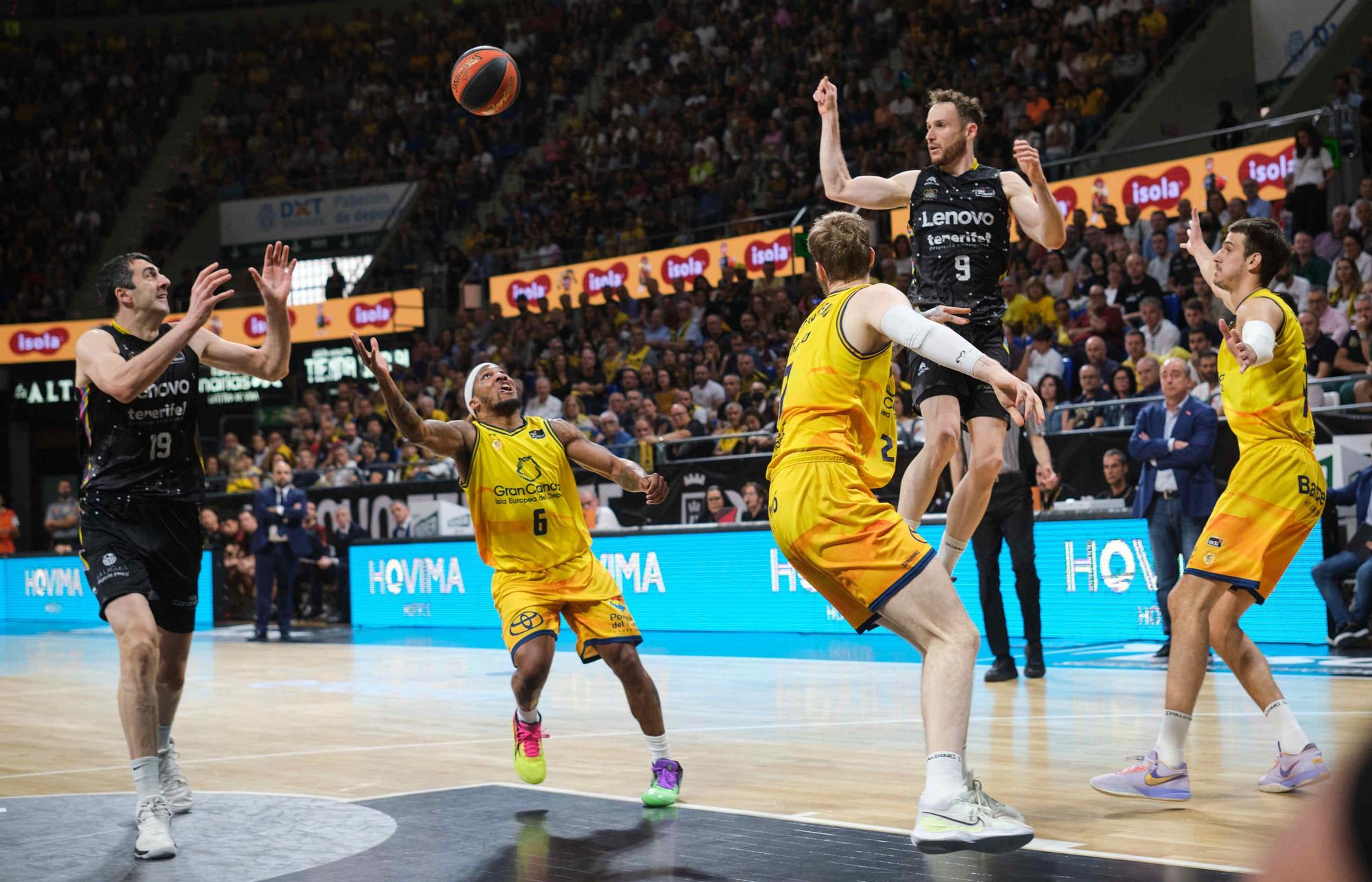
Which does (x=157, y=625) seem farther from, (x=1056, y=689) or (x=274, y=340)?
(x=1056, y=689)

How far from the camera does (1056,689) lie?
9469mm

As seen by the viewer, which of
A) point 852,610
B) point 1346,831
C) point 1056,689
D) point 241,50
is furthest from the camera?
point 241,50

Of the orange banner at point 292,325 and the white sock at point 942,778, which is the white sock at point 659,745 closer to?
the white sock at point 942,778

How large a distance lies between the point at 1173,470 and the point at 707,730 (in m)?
4.37

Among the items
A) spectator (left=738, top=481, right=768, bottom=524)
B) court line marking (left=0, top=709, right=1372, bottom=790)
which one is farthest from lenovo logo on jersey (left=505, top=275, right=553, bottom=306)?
court line marking (left=0, top=709, right=1372, bottom=790)

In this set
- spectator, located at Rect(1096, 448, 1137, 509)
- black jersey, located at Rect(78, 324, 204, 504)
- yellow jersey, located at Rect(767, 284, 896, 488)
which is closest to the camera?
yellow jersey, located at Rect(767, 284, 896, 488)

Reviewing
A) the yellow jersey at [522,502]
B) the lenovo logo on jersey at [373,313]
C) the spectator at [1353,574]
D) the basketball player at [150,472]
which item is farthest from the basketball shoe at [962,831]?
the lenovo logo on jersey at [373,313]

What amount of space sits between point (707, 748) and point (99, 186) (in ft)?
94.7

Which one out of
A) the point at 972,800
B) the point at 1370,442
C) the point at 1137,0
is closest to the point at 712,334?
the point at 1137,0

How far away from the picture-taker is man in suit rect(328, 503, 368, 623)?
18672 mm

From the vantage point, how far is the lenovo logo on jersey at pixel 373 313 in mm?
26891

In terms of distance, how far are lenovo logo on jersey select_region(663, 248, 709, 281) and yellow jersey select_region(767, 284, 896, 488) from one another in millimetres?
17594

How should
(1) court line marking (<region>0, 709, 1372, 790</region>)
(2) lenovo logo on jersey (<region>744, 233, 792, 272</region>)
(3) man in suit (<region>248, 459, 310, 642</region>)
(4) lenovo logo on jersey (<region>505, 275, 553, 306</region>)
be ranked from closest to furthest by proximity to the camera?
1. (1) court line marking (<region>0, 709, 1372, 790</region>)
2. (3) man in suit (<region>248, 459, 310, 642</region>)
3. (2) lenovo logo on jersey (<region>744, 233, 792, 272</region>)
4. (4) lenovo logo on jersey (<region>505, 275, 553, 306</region>)

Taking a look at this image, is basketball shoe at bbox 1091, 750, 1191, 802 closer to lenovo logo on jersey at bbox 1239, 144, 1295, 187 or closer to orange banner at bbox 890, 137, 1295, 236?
orange banner at bbox 890, 137, 1295, 236
